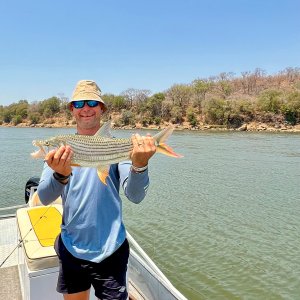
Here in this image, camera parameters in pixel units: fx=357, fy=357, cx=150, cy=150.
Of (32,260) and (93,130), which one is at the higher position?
(93,130)

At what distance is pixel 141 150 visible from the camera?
9.50ft

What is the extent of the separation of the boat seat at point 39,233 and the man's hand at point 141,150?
1.98m

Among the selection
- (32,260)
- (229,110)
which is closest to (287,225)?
(32,260)

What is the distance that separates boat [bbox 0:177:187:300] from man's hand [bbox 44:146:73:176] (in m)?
1.78

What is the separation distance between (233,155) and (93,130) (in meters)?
34.0

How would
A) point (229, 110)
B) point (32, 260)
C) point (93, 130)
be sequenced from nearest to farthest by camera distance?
point (93, 130) < point (32, 260) < point (229, 110)

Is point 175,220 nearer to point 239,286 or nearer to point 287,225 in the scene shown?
point 287,225

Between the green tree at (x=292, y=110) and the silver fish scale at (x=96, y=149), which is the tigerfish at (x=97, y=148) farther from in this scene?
the green tree at (x=292, y=110)

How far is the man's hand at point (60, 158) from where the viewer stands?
9.24 feet

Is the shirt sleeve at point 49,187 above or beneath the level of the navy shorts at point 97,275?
above

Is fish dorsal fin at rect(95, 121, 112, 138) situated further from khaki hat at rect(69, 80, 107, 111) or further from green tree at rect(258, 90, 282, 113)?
green tree at rect(258, 90, 282, 113)

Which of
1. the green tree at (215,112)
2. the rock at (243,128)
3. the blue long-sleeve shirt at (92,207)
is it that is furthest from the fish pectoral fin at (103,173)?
the green tree at (215,112)

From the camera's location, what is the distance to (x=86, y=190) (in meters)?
3.10

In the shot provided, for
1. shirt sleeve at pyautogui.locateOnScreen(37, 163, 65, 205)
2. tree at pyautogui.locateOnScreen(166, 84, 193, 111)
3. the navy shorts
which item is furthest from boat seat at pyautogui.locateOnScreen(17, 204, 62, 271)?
tree at pyautogui.locateOnScreen(166, 84, 193, 111)
